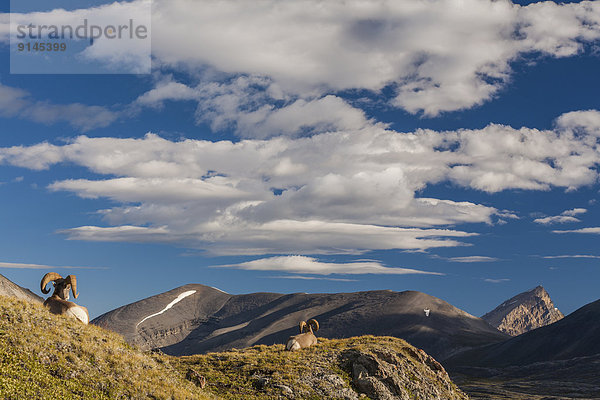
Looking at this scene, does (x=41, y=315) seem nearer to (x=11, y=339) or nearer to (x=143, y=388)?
(x=11, y=339)

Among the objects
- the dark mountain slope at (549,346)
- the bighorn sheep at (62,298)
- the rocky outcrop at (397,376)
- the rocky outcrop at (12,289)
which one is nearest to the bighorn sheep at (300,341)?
the rocky outcrop at (397,376)

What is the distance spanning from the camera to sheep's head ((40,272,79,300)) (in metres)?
31.2

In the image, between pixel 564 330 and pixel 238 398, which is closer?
pixel 238 398

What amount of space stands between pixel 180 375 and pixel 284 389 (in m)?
6.30

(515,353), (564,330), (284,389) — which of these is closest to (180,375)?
(284,389)

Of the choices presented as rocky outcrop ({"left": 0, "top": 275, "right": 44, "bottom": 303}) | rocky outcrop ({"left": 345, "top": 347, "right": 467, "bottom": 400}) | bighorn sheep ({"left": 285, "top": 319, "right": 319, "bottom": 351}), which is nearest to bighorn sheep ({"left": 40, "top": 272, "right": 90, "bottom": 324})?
bighorn sheep ({"left": 285, "top": 319, "right": 319, "bottom": 351})

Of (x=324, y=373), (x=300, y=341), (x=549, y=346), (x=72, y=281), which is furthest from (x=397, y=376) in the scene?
(x=549, y=346)

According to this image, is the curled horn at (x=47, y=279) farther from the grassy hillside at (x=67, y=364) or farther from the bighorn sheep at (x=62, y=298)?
the grassy hillside at (x=67, y=364)

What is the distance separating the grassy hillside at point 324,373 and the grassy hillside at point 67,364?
4647mm

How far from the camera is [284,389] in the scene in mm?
32219

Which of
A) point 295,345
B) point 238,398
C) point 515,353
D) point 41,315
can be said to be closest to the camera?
point 41,315

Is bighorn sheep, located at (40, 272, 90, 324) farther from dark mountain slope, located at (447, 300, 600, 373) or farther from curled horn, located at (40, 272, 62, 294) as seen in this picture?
dark mountain slope, located at (447, 300, 600, 373)

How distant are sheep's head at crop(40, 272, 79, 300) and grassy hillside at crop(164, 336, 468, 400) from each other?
8.30 m

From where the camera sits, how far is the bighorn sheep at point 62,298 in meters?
29.6
